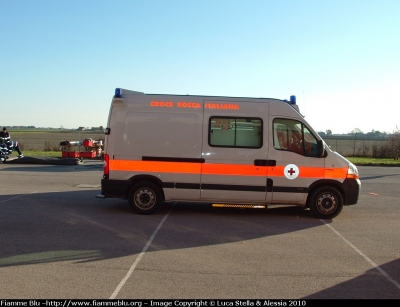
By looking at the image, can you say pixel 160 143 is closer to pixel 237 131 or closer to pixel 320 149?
pixel 237 131

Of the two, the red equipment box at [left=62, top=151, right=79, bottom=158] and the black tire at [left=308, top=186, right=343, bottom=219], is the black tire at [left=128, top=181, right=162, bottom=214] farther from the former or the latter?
the red equipment box at [left=62, top=151, right=79, bottom=158]

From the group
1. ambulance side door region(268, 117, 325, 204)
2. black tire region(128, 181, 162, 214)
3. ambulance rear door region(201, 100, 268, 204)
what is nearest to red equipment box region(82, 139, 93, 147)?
black tire region(128, 181, 162, 214)

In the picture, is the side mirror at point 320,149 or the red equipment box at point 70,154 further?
the red equipment box at point 70,154

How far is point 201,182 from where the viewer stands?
956 centimetres

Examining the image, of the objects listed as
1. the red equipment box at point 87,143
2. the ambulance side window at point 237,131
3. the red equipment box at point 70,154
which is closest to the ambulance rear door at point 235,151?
the ambulance side window at point 237,131

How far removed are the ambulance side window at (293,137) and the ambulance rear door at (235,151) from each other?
308 millimetres

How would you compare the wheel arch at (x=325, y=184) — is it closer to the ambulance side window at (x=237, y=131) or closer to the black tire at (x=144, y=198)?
the ambulance side window at (x=237, y=131)

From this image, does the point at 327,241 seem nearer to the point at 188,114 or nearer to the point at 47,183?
the point at 188,114

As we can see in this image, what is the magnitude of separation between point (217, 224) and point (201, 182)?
3.26 feet

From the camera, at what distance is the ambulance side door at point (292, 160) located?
9492 mm

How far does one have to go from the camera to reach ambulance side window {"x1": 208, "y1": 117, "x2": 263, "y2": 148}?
31.2ft

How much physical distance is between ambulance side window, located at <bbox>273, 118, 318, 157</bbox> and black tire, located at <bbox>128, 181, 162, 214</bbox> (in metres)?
2.81

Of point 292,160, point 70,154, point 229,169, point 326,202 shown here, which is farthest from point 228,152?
point 70,154

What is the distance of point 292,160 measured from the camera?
952 cm
